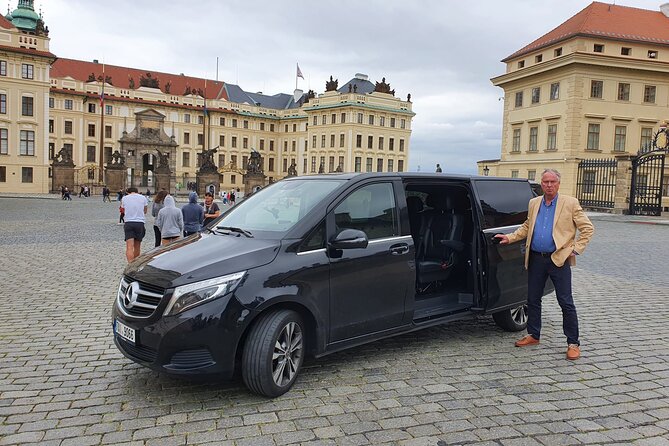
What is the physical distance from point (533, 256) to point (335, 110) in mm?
89763

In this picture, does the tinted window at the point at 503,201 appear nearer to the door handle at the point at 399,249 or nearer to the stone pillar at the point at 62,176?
the door handle at the point at 399,249

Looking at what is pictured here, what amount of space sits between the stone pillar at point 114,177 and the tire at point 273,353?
194 ft

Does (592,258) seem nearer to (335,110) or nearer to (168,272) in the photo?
(168,272)

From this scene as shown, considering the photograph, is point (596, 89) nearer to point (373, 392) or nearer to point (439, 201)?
point (439, 201)

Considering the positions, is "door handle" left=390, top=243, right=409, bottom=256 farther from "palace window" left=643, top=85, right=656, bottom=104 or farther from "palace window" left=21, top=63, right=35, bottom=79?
"palace window" left=21, top=63, right=35, bottom=79

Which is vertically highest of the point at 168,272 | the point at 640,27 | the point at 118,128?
the point at 640,27

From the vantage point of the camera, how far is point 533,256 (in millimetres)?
6016

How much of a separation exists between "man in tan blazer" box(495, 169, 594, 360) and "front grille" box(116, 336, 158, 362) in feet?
12.7

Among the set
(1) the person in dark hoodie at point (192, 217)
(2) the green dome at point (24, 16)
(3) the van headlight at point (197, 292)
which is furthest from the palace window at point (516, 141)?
(2) the green dome at point (24, 16)

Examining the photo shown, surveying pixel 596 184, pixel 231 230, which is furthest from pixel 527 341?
pixel 596 184

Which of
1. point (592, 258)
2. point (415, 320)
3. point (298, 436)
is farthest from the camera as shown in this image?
point (592, 258)

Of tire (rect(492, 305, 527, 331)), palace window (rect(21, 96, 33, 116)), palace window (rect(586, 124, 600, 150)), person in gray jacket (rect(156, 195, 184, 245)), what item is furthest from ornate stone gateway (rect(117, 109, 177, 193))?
tire (rect(492, 305, 527, 331))

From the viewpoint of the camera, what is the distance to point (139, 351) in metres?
4.39

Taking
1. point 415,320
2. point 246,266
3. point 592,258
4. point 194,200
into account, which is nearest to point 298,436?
point 246,266
